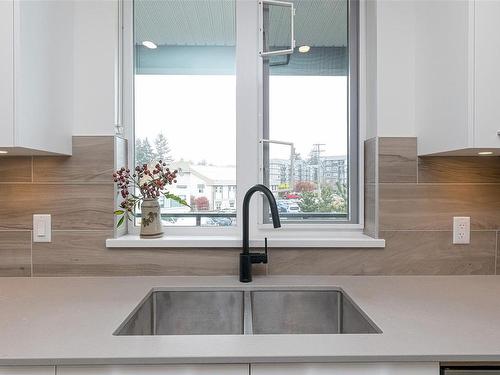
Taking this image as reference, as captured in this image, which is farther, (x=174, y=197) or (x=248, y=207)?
(x=174, y=197)

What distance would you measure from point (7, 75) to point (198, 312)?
3.53 ft

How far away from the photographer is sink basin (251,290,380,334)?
4.54 ft

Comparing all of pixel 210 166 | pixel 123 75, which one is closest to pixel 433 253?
pixel 210 166

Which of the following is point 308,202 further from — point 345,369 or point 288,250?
point 345,369

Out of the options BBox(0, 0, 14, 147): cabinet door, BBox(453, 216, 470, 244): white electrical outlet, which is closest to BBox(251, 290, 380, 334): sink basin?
BBox(453, 216, 470, 244): white electrical outlet

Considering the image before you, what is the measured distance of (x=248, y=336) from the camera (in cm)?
93

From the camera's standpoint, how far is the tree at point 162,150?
1.69 metres

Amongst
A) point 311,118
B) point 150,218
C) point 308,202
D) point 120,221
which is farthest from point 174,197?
point 311,118

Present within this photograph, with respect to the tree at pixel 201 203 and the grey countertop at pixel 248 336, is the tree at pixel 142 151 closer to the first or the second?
the tree at pixel 201 203

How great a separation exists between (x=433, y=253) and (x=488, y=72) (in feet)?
2.50

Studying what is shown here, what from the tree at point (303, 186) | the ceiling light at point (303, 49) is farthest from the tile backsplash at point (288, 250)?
the ceiling light at point (303, 49)

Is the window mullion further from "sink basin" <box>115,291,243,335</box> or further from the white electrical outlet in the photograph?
the white electrical outlet

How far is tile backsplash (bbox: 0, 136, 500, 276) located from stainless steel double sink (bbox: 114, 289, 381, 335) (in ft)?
0.48

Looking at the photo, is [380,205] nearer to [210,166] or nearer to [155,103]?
[210,166]
